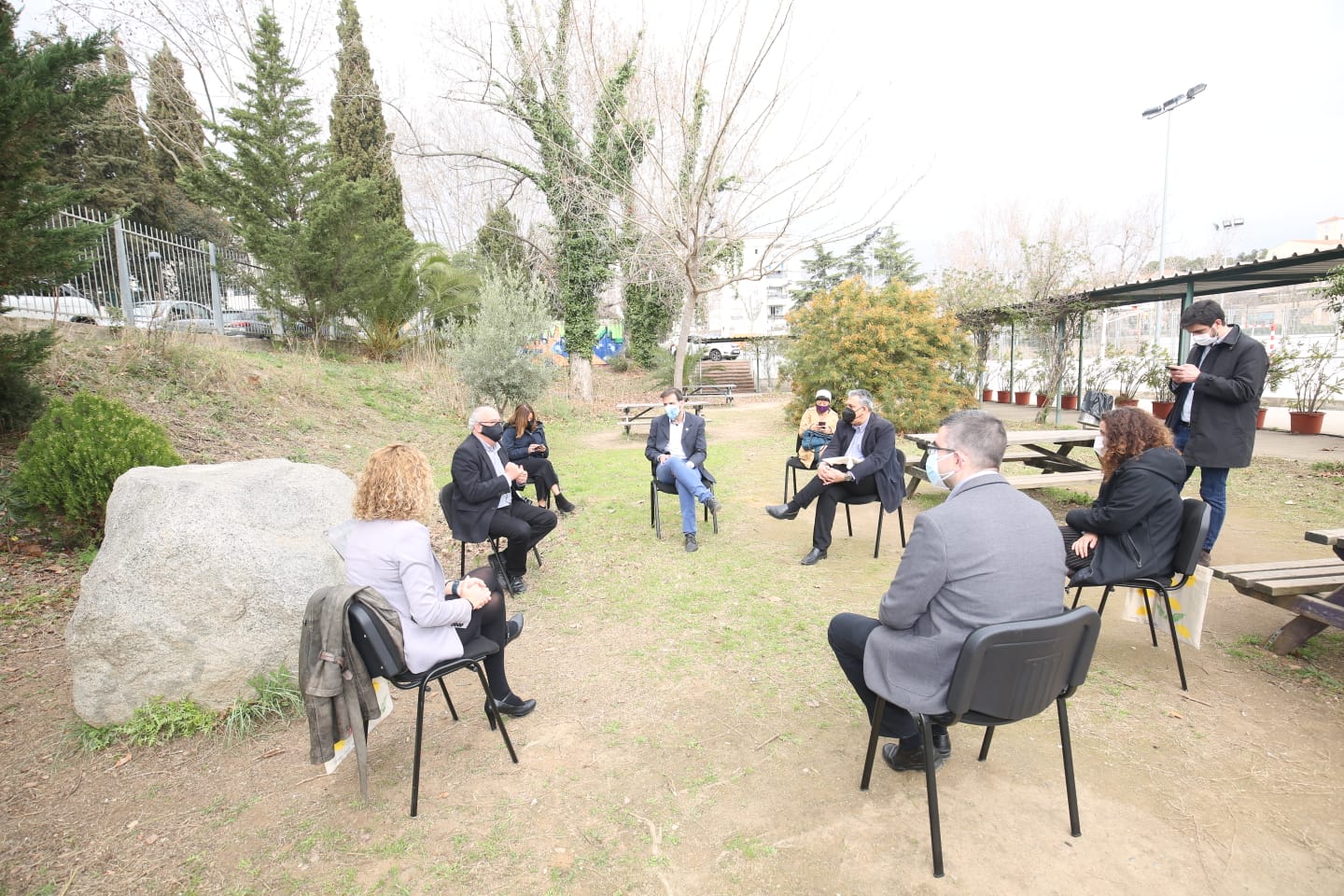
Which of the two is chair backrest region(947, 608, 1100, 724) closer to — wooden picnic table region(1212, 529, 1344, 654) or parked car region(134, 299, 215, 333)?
wooden picnic table region(1212, 529, 1344, 654)

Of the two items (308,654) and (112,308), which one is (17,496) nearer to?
(308,654)

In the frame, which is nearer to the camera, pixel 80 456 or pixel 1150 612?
pixel 1150 612

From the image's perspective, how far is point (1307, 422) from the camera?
10.9 metres

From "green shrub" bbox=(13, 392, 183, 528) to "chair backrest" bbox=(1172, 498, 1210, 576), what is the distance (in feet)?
21.1

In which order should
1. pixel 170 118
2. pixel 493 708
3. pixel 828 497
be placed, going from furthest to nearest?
pixel 170 118, pixel 828 497, pixel 493 708

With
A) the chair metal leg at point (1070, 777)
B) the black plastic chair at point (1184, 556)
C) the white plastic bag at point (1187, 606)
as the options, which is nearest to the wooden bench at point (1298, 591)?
the white plastic bag at point (1187, 606)

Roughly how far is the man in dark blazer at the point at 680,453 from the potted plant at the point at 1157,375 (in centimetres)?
1088

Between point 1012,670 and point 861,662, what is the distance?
651 mm

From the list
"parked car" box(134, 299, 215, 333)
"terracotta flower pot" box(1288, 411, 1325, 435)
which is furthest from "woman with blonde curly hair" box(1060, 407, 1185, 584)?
"parked car" box(134, 299, 215, 333)

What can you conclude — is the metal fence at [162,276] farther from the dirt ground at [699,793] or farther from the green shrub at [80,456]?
the dirt ground at [699,793]

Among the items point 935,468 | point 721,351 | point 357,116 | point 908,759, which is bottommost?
point 908,759

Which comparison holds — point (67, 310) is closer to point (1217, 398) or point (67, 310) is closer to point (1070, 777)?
point (1070, 777)

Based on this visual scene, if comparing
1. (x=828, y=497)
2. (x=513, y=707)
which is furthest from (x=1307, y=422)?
(x=513, y=707)

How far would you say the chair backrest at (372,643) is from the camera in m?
2.37
